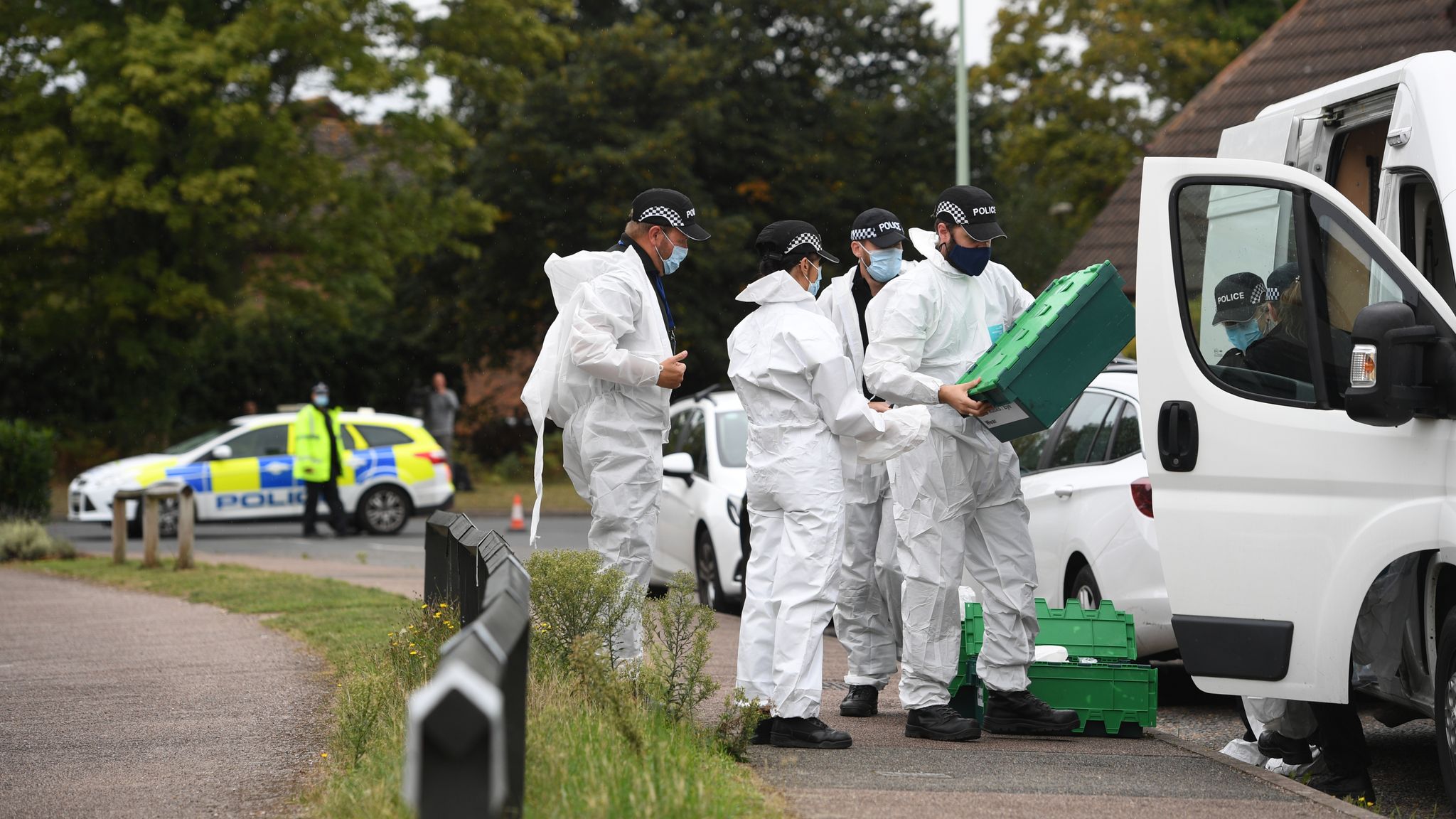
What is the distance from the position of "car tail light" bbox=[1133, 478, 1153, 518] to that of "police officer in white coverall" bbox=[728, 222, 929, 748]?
198 cm

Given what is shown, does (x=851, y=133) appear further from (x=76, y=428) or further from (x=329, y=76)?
(x=76, y=428)

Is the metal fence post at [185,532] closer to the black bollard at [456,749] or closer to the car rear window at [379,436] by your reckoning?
the car rear window at [379,436]

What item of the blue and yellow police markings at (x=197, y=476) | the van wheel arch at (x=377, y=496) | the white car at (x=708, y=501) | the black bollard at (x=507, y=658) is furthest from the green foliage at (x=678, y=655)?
the van wheel arch at (x=377, y=496)

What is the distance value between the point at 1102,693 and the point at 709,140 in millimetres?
25910

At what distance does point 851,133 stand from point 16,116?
50.2ft

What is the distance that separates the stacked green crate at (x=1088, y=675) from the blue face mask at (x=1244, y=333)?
1.53 meters

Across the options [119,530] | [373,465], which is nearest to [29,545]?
→ [119,530]

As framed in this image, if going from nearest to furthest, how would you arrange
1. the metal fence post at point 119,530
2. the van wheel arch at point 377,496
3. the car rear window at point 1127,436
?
the car rear window at point 1127,436
the metal fence post at point 119,530
the van wheel arch at point 377,496

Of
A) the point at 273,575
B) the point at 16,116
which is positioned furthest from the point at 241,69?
the point at 273,575

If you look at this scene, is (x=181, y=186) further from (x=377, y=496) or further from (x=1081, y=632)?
(x=1081, y=632)

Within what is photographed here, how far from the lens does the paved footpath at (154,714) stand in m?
5.72

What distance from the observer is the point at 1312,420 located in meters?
5.48

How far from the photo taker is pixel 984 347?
694 centimetres

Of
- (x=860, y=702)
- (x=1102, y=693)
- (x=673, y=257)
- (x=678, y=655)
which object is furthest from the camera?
(x=860, y=702)
